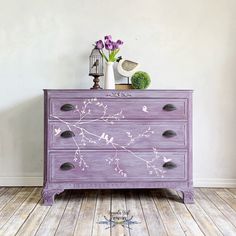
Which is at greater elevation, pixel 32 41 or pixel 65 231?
pixel 32 41

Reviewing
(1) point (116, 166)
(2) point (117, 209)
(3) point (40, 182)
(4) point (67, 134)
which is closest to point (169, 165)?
(1) point (116, 166)

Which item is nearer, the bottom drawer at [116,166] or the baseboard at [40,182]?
the bottom drawer at [116,166]

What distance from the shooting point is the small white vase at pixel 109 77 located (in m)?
2.82

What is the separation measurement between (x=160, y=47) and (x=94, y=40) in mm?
619

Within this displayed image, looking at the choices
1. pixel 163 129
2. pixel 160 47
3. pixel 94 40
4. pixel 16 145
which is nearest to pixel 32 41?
pixel 94 40

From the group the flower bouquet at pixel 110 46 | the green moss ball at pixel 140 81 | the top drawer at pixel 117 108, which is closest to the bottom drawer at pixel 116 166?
the top drawer at pixel 117 108

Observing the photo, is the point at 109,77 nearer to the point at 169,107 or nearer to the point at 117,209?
the point at 169,107

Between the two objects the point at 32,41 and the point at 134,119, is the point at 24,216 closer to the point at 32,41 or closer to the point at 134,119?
the point at 134,119

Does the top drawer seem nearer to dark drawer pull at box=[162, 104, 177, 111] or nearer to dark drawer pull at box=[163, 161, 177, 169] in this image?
dark drawer pull at box=[162, 104, 177, 111]

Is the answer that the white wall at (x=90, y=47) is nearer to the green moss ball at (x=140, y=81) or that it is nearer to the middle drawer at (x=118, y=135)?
the green moss ball at (x=140, y=81)

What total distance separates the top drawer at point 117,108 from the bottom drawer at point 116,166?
0.93 ft

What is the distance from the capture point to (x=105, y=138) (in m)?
2.58

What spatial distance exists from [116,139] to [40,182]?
0.99m

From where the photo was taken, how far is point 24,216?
7.61 feet
